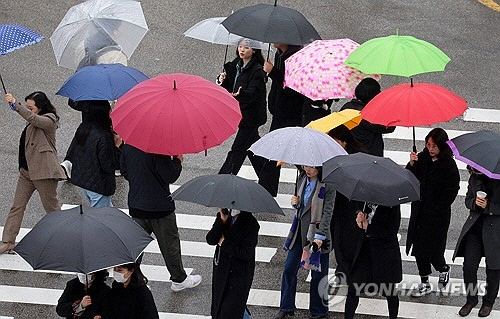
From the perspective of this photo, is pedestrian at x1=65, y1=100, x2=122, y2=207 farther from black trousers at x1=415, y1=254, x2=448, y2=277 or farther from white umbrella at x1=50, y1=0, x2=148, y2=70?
black trousers at x1=415, y1=254, x2=448, y2=277

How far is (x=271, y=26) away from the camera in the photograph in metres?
11.4

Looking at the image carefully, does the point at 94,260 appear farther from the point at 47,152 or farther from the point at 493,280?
the point at 493,280

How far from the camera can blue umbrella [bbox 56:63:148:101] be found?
411 inches

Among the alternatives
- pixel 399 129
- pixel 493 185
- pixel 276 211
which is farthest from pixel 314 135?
pixel 399 129

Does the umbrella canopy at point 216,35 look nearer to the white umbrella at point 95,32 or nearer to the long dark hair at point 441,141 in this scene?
the white umbrella at point 95,32

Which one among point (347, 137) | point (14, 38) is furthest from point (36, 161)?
point (347, 137)

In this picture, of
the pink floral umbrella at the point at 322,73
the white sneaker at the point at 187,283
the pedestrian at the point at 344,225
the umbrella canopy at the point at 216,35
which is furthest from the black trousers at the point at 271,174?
the pedestrian at the point at 344,225

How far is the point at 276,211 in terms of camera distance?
28.8 ft

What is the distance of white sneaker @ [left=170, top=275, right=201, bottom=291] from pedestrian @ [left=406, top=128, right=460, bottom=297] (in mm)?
2212

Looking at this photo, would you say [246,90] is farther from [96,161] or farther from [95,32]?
[96,161]

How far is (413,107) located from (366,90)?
1100 mm

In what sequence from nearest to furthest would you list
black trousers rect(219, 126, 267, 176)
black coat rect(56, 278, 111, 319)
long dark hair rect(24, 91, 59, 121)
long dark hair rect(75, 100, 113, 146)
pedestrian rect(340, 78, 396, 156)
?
black coat rect(56, 278, 111, 319), long dark hair rect(75, 100, 113, 146), long dark hair rect(24, 91, 59, 121), pedestrian rect(340, 78, 396, 156), black trousers rect(219, 126, 267, 176)

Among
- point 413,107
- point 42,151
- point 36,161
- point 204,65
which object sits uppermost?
point 413,107

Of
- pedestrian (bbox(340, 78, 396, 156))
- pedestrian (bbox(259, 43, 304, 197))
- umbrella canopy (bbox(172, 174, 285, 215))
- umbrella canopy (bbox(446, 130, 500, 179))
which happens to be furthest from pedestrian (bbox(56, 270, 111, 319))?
pedestrian (bbox(259, 43, 304, 197))
